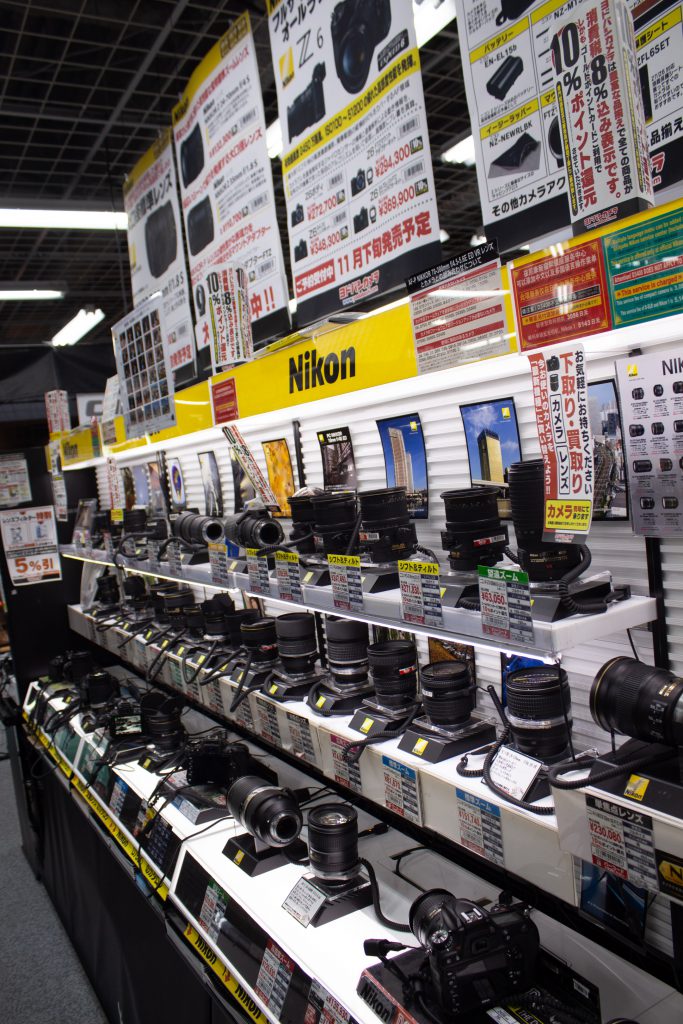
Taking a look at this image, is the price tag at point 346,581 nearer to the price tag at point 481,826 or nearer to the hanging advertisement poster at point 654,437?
the price tag at point 481,826


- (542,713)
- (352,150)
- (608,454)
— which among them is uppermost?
(352,150)

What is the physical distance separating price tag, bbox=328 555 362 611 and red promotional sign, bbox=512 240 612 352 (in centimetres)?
67

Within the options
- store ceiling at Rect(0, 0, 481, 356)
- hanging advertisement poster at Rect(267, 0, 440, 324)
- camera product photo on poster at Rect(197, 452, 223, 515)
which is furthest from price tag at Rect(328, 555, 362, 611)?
store ceiling at Rect(0, 0, 481, 356)

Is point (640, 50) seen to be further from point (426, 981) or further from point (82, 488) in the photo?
point (82, 488)

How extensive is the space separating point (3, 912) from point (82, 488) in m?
2.67

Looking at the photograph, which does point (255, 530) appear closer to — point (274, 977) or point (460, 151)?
point (274, 977)

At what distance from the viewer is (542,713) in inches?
55.2

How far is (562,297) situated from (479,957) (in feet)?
3.72

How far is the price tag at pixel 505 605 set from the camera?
1.23 meters

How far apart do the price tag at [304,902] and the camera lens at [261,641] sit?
71cm

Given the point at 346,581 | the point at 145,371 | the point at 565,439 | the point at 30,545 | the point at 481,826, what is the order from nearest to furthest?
the point at 565,439 < the point at 481,826 < the point at 346,581 < the point at 145,371 < the point at 30,545

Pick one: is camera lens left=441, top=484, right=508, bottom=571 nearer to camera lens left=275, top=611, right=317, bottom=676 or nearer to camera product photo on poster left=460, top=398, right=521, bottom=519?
camera product photo on poster left=460, top=398, right=521, bottom=519

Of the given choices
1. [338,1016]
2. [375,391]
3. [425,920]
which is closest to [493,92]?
[375,391]

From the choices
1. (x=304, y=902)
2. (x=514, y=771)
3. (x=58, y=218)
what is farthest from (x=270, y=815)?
(x=58, y=218)
